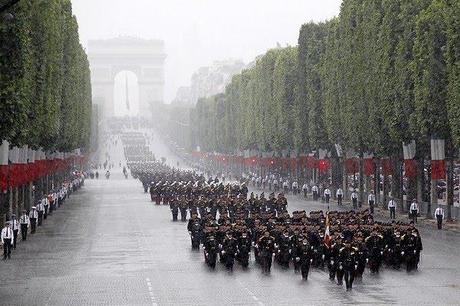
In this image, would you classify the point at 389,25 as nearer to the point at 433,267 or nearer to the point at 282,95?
the point at 433,267

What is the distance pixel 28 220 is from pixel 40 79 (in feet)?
34.6

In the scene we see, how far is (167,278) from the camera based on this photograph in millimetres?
43688

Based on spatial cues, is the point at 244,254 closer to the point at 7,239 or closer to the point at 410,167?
the point at 7,239

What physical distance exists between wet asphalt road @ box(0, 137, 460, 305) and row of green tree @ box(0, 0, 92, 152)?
5.41m

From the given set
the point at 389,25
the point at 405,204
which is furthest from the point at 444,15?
the point at 405,204

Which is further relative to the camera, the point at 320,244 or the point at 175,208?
the point at 175,208

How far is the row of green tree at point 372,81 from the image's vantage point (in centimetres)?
7300

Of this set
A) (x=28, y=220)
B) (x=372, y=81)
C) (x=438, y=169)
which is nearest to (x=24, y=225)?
(x=28, y=220)

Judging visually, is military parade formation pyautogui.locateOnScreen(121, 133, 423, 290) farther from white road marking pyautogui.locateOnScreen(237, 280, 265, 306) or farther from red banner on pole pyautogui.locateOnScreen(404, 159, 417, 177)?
red banner on pole pyautogui.locateOnScreen(404, 159, 417, 177)

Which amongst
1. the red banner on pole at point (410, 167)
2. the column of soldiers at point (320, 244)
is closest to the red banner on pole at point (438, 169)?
the red banner on pole at point (410, 167)

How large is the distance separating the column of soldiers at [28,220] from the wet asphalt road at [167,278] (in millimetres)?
716

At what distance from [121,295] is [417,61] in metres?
39.6

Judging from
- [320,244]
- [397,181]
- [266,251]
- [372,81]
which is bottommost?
[266,251]

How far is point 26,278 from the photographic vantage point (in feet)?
145
